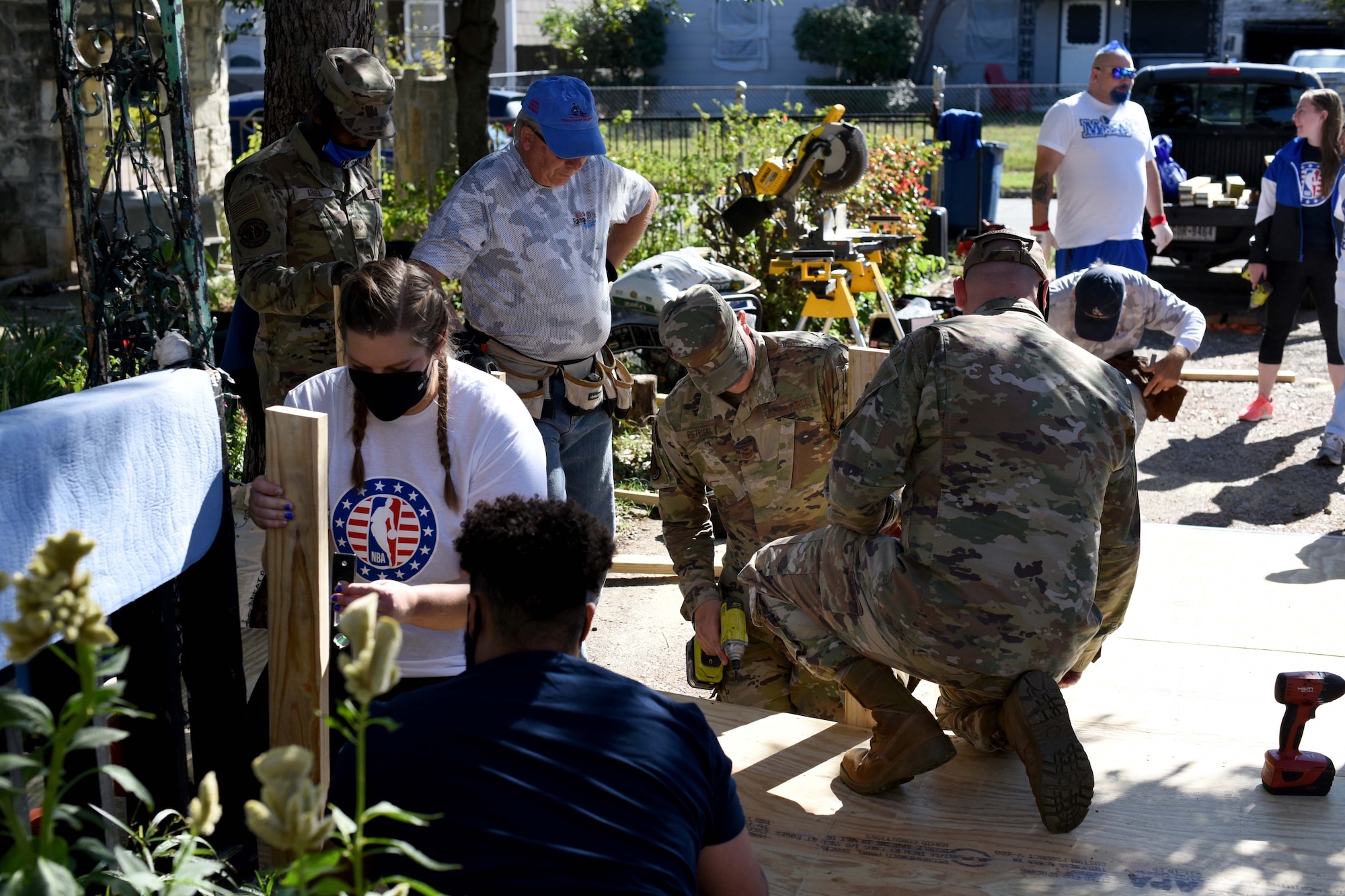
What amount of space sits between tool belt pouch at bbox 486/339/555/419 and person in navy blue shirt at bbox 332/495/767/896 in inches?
77.6

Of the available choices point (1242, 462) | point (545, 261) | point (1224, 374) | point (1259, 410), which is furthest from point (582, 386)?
point (1224, 374)

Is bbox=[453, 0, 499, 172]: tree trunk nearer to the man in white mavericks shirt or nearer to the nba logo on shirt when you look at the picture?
the man in white mavericks shirt

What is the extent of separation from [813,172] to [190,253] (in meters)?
4.00

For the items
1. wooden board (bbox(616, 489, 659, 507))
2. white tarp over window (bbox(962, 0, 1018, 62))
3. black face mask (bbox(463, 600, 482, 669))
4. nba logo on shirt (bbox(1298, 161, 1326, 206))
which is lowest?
wooden board (bbox(616, 489, 659, 507))

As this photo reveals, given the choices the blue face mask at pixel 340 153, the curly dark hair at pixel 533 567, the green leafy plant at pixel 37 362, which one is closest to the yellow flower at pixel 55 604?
the curly dark hair at pixel 533 567

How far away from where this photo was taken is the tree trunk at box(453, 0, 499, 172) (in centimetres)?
862

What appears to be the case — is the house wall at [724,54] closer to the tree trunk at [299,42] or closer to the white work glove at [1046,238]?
the white work glove at [1046,238]

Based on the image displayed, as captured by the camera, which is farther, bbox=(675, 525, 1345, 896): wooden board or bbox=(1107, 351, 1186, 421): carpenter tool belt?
bbox=(1107, 351, 1186, 421): carpenter tool belt

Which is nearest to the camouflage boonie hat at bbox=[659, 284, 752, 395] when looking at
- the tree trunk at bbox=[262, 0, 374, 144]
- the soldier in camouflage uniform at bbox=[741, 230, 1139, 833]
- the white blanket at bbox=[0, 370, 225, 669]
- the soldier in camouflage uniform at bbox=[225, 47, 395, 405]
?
the soldier in camouflage uniform at bbox=[741, 230, 1139, 833]

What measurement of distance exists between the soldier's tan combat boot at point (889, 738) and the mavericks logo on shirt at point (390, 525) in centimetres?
109

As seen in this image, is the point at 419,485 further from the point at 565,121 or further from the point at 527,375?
the point at 565,121

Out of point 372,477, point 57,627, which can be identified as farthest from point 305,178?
point 57,627

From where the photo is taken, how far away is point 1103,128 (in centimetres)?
690

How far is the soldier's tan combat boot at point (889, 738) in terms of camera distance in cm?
289
